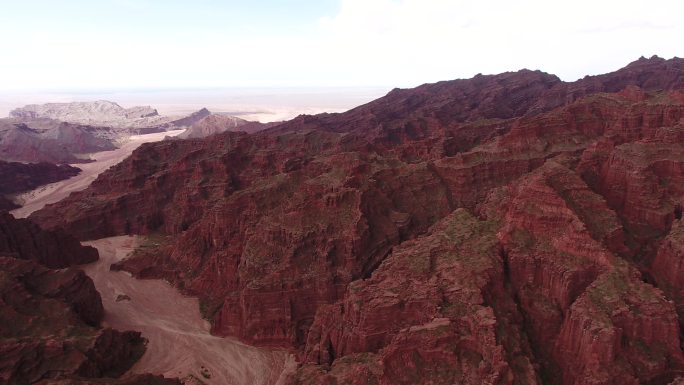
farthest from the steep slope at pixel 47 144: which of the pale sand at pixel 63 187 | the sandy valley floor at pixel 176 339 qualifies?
the sandy valley floor at pixel 176 339

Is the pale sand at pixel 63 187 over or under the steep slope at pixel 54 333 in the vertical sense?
under

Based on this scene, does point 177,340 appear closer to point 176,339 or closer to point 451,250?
point 176,339

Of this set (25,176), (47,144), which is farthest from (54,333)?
(47,144)

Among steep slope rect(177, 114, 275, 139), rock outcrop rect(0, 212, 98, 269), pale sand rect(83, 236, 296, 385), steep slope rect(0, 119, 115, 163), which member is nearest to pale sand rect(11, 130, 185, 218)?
steep slope rect(0, 119, 115, 163)

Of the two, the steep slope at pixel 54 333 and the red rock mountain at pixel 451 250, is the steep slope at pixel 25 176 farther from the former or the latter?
the steep slope at pixel 54 333

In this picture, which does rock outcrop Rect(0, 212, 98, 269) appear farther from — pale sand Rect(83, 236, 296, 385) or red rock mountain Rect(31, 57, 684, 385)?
red rock mountain Rect(31, 57, 684, 385)

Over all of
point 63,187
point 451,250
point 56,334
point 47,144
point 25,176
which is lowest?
point 63,187
